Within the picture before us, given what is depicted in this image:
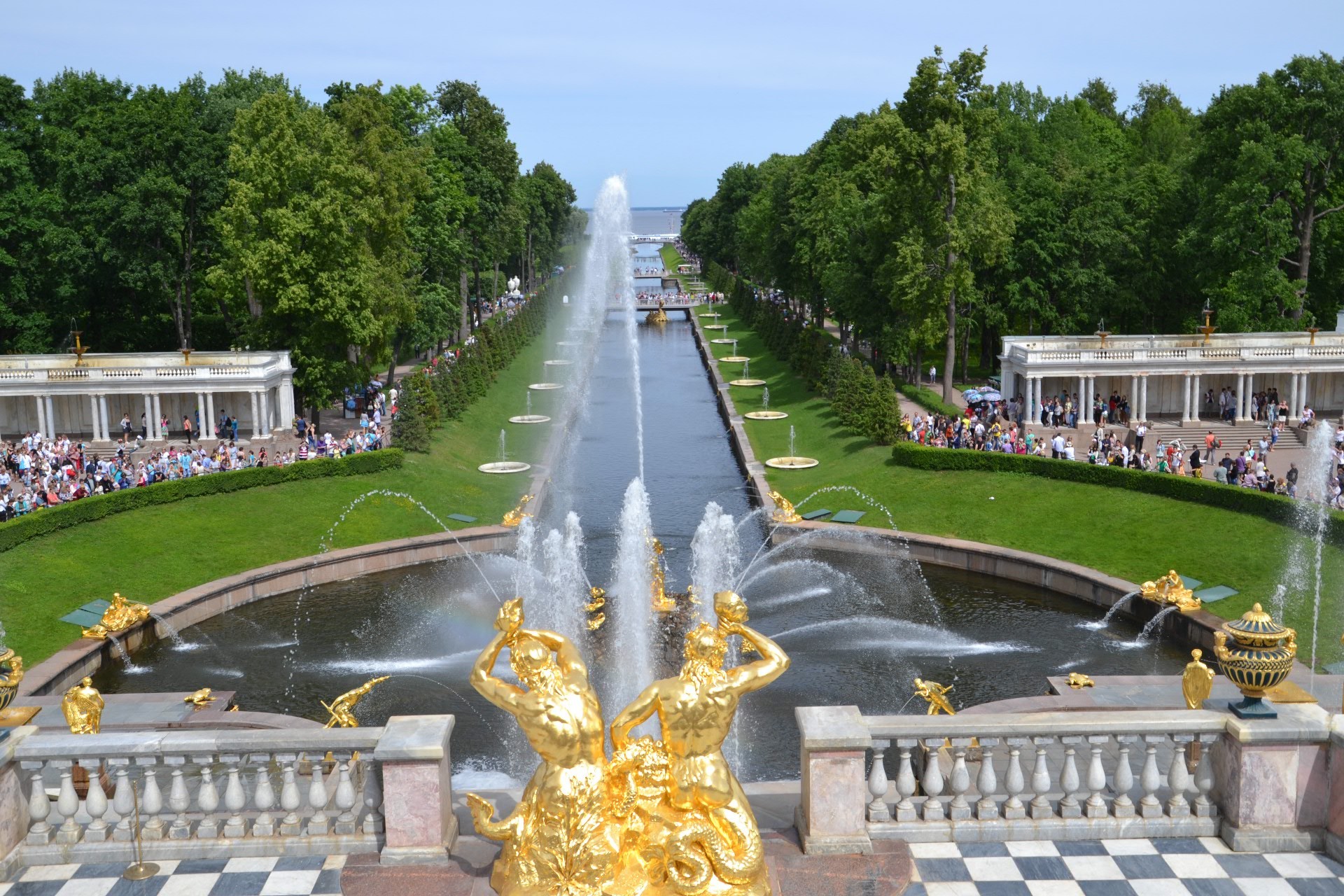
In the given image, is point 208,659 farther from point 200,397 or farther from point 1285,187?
point 1285,187

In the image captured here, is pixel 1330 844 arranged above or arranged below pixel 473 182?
below

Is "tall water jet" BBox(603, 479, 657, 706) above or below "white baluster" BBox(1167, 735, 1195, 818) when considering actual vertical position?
below

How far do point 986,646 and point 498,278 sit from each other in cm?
8717

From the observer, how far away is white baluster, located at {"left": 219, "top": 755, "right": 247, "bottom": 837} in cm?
1259

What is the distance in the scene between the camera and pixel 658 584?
105 ft

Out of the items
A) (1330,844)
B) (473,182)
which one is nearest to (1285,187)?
(473,182)

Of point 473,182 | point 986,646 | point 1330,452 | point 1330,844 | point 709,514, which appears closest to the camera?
point 1330,844

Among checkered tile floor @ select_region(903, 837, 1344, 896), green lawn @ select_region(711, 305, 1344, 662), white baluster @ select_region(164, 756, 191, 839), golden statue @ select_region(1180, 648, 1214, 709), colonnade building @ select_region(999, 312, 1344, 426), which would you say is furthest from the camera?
colonnade building @ select_region(999, 312, 1344, 426)

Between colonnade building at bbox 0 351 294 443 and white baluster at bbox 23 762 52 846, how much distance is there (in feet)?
144

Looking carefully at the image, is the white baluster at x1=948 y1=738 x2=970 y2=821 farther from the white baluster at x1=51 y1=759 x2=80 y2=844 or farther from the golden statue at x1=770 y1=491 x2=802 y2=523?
the golden statue at x1=770 y1=491 x2=802 y2=523

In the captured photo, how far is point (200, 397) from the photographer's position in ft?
183

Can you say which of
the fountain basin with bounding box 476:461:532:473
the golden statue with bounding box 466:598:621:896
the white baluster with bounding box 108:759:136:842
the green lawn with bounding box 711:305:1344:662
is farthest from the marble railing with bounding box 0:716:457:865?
the fountain basin with bounding box 476:461:532:473

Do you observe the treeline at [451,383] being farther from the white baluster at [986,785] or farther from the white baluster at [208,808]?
the white baluster at [986,785]

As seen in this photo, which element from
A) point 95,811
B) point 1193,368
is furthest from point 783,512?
point 95,811
